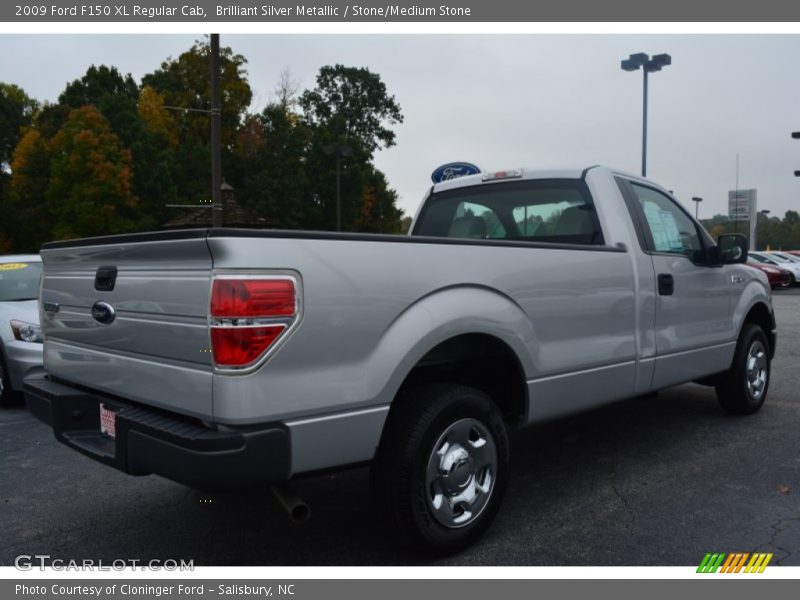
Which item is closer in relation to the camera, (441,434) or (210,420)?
(210,420)

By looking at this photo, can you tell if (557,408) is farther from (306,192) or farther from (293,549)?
(306,192)

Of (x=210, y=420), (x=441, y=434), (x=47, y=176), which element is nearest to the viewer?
(x=210, y=420)

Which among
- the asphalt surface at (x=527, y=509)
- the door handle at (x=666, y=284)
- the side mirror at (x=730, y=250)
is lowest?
the asphalt surface at (x=527, y=509)

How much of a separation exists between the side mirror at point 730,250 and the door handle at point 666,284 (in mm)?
768

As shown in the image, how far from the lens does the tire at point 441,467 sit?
300cm

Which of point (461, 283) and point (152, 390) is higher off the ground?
point (461, 283)

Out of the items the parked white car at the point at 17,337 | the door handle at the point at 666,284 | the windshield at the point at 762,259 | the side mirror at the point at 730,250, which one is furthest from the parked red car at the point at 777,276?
the parked white car at the point at 17,337

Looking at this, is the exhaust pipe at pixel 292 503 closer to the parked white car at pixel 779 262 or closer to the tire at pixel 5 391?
the tire at pixel 5 391

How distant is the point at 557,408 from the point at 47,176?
44.9 meters

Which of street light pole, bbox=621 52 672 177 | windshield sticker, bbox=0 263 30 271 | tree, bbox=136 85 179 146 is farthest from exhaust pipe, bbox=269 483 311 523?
tree, bbox=136 85 179 146

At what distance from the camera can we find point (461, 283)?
3.24 meters

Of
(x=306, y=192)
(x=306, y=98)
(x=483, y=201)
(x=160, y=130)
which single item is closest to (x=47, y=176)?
(x=160, y=130)

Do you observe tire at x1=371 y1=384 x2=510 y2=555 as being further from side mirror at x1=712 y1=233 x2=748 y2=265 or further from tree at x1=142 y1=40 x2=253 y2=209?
tree at x1=142 y1=40 x2=253 y2=209

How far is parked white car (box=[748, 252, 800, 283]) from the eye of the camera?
2775 centimetres
